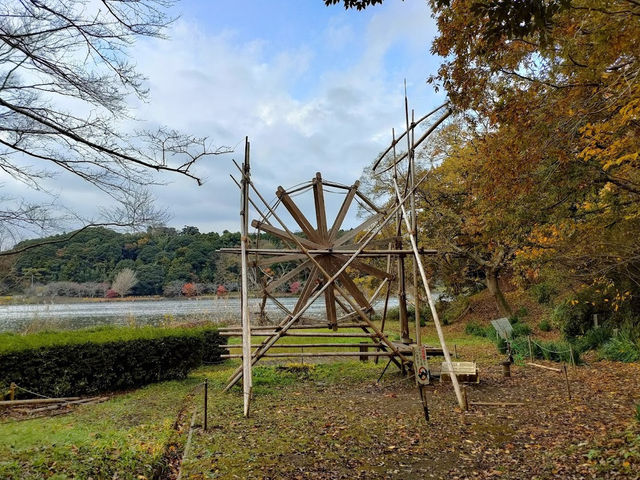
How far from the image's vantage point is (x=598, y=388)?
8.71m

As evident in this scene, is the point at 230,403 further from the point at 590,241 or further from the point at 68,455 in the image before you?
the point at 590,241

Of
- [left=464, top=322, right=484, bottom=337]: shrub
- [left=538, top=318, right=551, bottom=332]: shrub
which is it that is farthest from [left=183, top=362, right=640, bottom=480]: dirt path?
[left=464, top=322, right=484, bottom=337]: shrub

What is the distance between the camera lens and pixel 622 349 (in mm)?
12125

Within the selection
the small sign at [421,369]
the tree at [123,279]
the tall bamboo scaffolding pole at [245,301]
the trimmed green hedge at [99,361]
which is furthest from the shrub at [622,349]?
the tree at [123,279]

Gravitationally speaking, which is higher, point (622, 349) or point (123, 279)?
point (123, 279)

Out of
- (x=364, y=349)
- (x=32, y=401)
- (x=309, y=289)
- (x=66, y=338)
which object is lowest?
(x=32, y=401)

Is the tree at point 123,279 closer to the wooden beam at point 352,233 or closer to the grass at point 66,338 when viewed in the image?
the grass at point 66,338

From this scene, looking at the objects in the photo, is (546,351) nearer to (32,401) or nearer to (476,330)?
(476,330)

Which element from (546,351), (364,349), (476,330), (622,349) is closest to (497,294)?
(476,330)

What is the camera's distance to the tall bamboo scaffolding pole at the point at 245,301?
7332 millimetres

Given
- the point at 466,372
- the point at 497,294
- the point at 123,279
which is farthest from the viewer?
the point at 123,279

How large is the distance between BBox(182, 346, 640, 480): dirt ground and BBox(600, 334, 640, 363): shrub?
274 cm

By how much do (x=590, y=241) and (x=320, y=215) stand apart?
22.6 ft

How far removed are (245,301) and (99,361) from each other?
5025 millimetres
